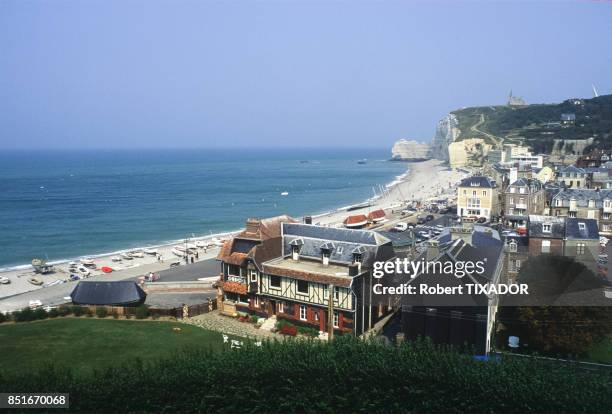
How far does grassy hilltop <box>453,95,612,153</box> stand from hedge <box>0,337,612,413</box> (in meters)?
101

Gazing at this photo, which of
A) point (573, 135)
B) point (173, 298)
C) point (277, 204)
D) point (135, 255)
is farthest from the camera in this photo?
point (573, 135)

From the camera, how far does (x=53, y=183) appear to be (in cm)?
13675

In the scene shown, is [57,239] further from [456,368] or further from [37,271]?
[456,368]

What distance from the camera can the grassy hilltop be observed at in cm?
11850

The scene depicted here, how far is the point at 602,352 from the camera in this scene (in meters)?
24.4

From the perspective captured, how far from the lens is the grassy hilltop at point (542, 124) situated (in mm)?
118500

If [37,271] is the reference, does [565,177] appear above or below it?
above

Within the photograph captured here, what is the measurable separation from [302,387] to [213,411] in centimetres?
293

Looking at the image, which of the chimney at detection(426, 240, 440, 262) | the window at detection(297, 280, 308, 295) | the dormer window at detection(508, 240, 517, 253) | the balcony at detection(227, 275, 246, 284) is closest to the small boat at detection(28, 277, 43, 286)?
the balcony at detection(227, 275, 246, 284)

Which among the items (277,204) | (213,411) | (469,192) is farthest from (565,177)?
(213,411)

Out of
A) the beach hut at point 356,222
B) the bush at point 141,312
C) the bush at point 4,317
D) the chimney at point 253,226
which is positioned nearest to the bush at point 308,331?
the chimney at point 253,226

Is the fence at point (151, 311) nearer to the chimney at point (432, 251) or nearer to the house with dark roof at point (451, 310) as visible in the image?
the house with dark roof at point (451, 310)

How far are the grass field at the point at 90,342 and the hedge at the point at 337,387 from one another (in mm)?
4179

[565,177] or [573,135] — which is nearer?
[565,177]
